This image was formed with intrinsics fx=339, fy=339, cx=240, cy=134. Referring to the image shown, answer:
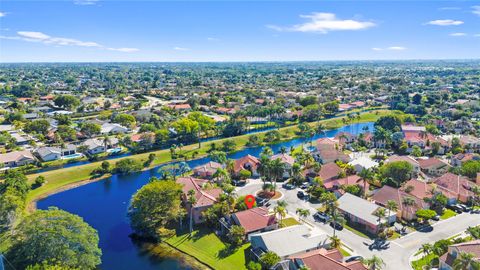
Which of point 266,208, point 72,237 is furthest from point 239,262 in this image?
point 72,237

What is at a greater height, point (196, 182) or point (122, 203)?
point (196, 182)

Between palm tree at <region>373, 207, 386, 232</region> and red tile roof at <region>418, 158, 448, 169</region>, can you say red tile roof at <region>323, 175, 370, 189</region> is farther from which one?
red tile roof at <region>418, 158, 448, 169</region>

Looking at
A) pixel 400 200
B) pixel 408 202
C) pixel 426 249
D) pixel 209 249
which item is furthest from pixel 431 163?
pixel 209 249

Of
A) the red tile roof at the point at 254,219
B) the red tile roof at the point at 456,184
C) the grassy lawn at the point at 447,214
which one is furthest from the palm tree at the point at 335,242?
the red tile roof at the point at 456,184

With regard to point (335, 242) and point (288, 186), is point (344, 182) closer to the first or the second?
point (288, 186)

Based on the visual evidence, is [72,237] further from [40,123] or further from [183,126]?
[40,123]

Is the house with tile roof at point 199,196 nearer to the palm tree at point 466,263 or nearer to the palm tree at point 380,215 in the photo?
the palm tree at point 380,215
